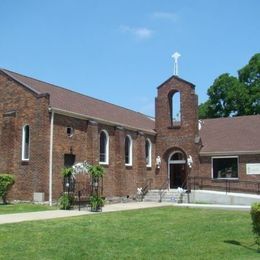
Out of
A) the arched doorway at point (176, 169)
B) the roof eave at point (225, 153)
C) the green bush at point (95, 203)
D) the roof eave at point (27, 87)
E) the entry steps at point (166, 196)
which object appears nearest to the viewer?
the green bush at point (95, 203)

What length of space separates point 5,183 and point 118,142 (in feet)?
27.4

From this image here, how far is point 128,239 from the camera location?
1238 centimetres

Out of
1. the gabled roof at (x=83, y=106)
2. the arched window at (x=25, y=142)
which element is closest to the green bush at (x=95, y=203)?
the arched window at (x=25, y=142)

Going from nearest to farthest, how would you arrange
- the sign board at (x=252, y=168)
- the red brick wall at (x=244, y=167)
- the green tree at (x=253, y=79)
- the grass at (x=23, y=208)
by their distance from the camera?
the grass at (x=23, y=208) → the sign board at (x=252, y=168) → the red brick wall at (x=244, y=167) → the green tree at (x=253, y=79)

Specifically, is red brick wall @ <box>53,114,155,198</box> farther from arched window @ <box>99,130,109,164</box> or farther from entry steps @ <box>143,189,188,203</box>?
entry steps @ <box>143,189,188,203</box>

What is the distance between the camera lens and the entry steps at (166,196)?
29562mm

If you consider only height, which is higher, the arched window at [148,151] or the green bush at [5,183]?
the arched window at [148,151]

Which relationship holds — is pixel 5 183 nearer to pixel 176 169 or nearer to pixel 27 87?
pixel 27 87

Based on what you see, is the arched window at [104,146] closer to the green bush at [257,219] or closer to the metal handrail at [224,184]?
the metal handrail at [224,184]

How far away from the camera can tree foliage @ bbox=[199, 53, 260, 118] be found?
51094 millimetres

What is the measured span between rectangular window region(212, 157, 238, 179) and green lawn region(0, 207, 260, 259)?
14462mm

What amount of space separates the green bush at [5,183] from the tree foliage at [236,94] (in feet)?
109

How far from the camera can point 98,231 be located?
13836 mm

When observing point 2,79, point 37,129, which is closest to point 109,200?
point 37,129
